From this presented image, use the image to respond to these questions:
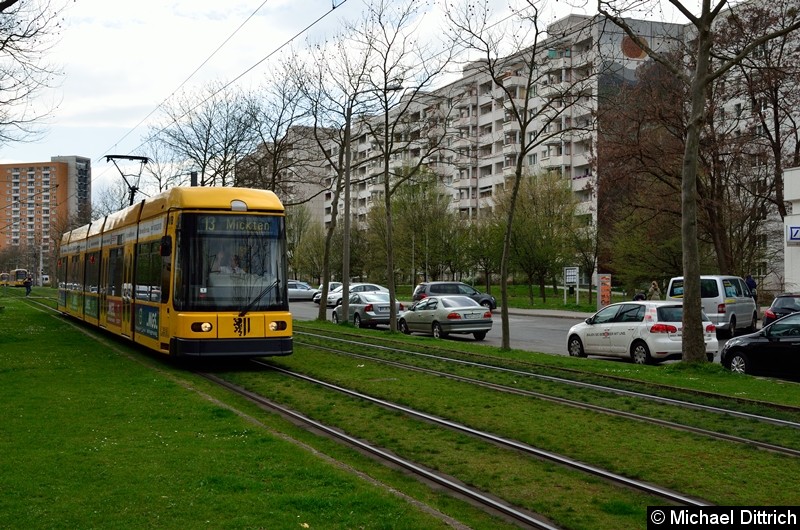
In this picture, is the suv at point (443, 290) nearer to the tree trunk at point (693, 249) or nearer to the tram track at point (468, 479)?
the tree trunk at point (693, 249)

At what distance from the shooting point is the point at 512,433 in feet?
33.1

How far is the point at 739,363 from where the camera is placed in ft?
57.5

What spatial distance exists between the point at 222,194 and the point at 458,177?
82323 mm

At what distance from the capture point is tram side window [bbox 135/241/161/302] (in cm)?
1728

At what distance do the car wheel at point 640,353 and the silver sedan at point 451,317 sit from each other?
8515 millimetres

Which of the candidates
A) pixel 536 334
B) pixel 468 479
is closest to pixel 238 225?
pixel 468 479

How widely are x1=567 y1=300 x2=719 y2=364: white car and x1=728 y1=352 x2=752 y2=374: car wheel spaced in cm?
132

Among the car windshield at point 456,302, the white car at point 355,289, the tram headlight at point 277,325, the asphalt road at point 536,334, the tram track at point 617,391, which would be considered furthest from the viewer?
the white car at point 355,289

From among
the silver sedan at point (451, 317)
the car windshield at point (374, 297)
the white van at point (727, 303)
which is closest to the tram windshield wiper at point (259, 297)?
the silver sedan at point (451, 317)

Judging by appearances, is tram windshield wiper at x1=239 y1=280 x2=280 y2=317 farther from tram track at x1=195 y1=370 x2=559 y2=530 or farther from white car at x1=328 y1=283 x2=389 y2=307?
white car at x1=328 y1=283 x2=389 y2=307

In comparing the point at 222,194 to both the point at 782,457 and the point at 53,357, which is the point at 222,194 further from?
the point at 782,457

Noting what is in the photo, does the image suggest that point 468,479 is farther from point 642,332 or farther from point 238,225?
point 642,332

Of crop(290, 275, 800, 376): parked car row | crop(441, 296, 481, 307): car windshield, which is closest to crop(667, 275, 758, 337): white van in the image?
crop(290, 275, 800, 376): parked car row

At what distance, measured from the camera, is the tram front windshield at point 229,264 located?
52.1 feet
